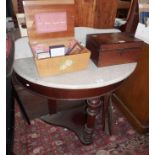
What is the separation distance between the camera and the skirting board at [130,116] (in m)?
1.44

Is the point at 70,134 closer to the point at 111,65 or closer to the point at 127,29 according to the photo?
the point at 111,65

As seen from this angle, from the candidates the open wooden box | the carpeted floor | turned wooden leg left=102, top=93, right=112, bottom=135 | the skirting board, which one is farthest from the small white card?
the skirting board

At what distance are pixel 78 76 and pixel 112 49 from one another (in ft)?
0.73

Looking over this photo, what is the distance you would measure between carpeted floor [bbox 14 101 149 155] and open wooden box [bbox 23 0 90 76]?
72 centimetres

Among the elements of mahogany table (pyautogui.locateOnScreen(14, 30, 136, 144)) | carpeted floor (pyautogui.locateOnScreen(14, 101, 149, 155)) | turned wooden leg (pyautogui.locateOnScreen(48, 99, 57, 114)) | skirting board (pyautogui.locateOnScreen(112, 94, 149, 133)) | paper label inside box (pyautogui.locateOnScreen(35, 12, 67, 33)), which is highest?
paper label inside box (pyautogui.locateOnScreen(35, 12, 67, 33))

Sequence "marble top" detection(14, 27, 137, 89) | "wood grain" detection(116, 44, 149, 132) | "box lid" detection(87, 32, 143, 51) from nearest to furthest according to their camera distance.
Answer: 1. "marble top" detection(14, 27, 137, 89)
2. "box lid" detection(87, 32, 143, 51)
3. "wood grain" detection(116, 44, 149, 132)

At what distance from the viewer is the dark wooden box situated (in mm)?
898

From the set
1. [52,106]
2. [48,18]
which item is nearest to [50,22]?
[48,18]

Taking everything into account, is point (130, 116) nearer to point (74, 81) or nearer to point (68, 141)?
point (68, 141)

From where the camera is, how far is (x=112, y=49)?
91 centimetres

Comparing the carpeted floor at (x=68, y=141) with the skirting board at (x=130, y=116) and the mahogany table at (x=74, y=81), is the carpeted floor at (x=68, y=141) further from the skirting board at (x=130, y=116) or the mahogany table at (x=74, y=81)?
the mahogany table at (x=74, y=81)

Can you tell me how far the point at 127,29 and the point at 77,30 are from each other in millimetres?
345

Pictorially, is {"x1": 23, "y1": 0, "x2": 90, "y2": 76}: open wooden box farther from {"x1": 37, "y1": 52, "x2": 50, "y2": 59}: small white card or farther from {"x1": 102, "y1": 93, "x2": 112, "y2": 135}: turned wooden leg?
{"x1": 102, "y1": 93, "x2": 112, "y2": 135}: turned wooden leg
